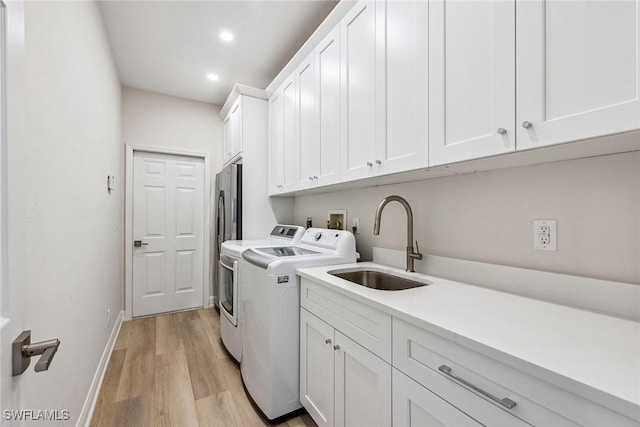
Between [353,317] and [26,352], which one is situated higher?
[26,352]

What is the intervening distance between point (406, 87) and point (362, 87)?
340mm

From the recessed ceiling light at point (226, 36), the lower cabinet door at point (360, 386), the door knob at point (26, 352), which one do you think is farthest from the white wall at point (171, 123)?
the door knob at point (26, 352)

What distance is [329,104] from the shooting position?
1827mm

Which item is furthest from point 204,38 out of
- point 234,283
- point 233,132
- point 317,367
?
point 317,367

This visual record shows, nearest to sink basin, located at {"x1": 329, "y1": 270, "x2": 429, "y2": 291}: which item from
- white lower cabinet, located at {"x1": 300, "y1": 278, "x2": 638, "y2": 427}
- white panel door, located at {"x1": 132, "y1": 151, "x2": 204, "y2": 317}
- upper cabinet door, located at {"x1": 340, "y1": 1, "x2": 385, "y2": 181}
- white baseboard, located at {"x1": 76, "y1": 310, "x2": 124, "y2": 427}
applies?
white lower cabinet, located at {"x1": 300, "y1": 278, "x2": 638, "y2": 427}

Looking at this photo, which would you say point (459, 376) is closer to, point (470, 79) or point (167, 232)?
point (470, 79)

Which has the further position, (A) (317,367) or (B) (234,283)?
(B) (234,283)

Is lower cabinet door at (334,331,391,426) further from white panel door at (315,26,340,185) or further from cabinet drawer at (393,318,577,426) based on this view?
white panel door at (315,26,340,185)

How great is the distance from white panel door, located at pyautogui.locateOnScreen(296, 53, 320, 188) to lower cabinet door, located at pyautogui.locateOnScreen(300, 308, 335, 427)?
1.00 m

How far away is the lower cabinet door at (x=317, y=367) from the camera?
132 cm

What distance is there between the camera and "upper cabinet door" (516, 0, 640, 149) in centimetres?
67

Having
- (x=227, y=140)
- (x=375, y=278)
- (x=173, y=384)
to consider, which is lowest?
(x=173, y=384)

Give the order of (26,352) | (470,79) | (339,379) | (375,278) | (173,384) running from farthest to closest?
(173,384)
(375,278)
(339,379)
(470,79)
(26,352)

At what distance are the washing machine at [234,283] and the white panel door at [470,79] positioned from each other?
1483 mm
